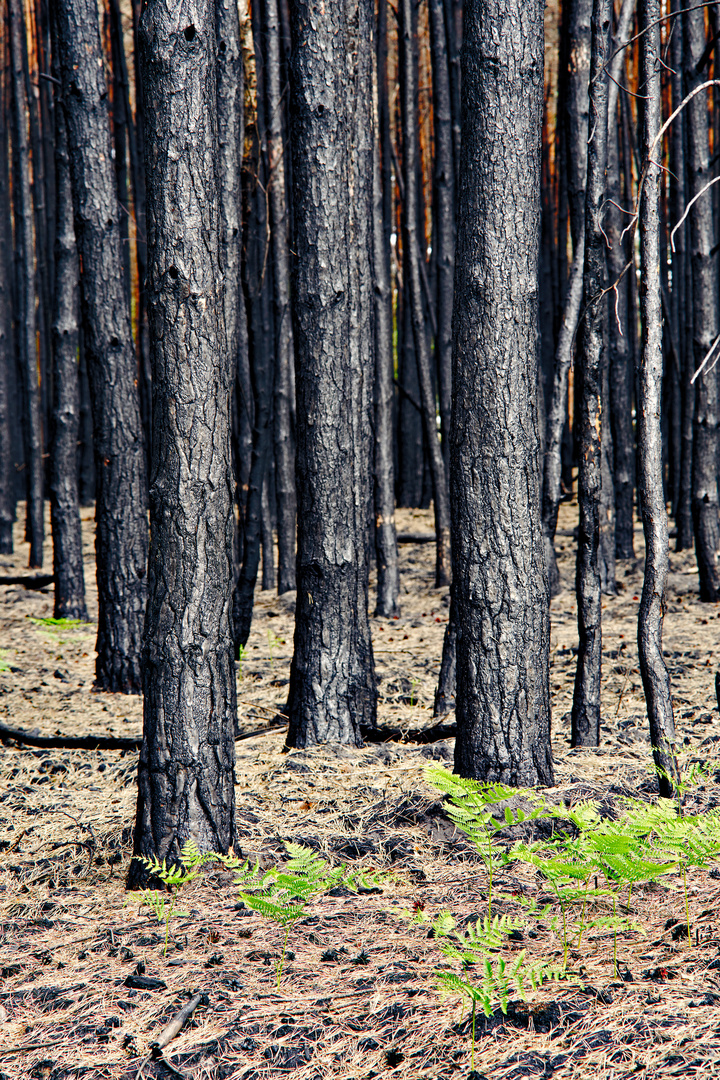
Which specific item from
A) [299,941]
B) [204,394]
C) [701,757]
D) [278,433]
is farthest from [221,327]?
[278,433]

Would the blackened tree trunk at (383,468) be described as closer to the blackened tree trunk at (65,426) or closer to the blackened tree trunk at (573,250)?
the blackened tree trunk at (573,250)

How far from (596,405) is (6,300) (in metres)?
10.9

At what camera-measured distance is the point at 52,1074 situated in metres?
2.05

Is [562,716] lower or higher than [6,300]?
lower

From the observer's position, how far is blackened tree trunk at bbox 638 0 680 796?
343cm

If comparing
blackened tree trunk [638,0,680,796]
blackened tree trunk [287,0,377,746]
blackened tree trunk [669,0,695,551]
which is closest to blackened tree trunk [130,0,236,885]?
blackened tree trunk [287,0,377,746]

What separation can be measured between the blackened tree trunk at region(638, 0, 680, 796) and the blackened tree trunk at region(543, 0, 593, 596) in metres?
0.47

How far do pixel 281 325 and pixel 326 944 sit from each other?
6.31m

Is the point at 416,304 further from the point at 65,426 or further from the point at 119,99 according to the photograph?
the point at 119,99

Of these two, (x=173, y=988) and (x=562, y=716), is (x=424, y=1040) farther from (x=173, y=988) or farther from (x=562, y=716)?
(x=562, y=716)

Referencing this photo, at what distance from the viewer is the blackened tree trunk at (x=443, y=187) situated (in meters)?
8.30

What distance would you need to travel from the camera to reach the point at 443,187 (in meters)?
8.87

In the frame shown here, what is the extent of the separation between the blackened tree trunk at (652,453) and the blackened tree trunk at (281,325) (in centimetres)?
352

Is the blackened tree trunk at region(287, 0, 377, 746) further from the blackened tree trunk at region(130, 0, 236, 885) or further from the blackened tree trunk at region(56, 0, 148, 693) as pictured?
the blackened tree trunk at region(56, 0, 148, 693)
